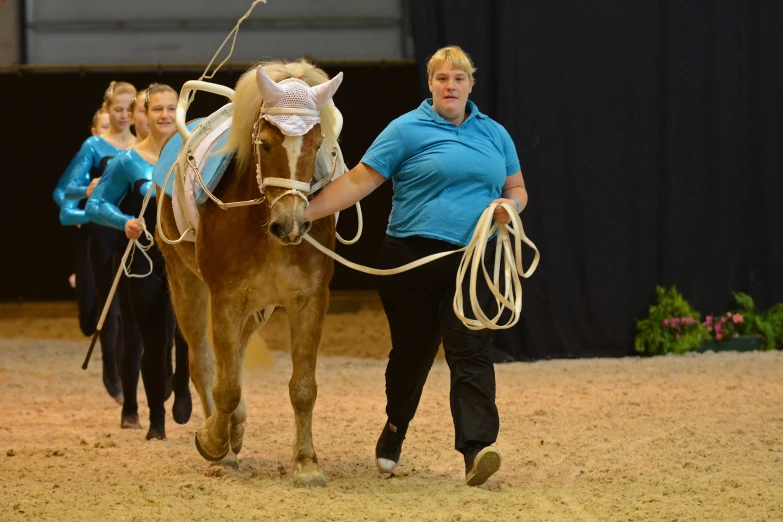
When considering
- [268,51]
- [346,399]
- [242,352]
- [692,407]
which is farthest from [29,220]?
[692,407]

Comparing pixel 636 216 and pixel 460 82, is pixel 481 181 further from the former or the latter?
pixel 636 216

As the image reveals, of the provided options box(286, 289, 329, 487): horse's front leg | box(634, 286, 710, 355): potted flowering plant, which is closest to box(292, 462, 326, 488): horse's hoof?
box(286, 289, 329, 487): horse's front leg

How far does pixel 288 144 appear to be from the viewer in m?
3.76

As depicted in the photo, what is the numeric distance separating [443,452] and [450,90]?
170 centimetres

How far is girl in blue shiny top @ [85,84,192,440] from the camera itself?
5246 mm

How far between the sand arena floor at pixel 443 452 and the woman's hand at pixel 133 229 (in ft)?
2.84

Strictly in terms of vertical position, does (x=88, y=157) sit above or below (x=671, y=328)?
above

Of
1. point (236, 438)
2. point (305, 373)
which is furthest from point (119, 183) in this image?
point (305, 373)

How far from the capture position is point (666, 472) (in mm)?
4336

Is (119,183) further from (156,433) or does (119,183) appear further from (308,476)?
(308,476)

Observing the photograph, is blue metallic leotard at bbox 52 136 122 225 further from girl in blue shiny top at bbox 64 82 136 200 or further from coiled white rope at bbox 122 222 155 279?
coiled white rope at bbox 122 222 155 279

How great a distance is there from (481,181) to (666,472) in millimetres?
1398

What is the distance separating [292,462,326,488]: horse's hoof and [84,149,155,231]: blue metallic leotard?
1.80 m

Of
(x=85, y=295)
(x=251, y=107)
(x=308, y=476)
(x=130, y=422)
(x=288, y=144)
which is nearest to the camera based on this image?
(x=288, y=144)
